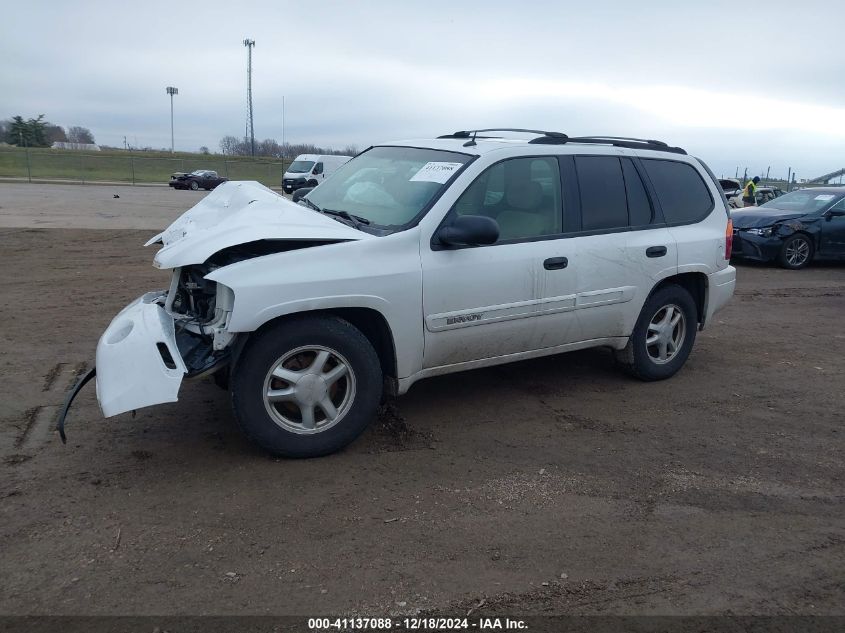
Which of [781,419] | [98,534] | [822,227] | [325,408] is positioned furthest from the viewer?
[822,227]

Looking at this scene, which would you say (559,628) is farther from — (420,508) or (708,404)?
(708,404)

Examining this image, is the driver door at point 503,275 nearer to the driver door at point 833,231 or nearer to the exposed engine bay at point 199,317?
the exposed engine bay at point 199,317

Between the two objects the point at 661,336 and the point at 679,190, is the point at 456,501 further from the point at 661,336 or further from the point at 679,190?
the point at 679,190

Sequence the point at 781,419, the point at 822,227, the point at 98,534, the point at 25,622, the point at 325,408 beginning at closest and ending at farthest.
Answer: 1. the point at 25,622
2. the point at 98,534
3. the point at 325,408
4. the point at 781,419
5. the point at 822,227

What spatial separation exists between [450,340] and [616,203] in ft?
6.04

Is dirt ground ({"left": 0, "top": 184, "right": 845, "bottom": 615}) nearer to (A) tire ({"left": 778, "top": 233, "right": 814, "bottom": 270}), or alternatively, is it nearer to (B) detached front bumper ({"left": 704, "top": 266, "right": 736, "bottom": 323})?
(B) detached front bumper ({"left": 704, "top": 266, "right": 736, "bottom": 323})

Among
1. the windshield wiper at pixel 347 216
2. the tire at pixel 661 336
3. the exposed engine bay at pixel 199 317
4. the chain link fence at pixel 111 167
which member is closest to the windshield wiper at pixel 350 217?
the windshield wiper at pixel 347 216

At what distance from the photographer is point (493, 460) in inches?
175

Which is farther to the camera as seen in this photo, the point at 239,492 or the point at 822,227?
the point at 822,227

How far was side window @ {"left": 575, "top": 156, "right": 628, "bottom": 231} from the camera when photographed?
5.38 metres

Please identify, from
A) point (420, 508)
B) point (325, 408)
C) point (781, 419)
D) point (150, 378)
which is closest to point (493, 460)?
point (420, 508)

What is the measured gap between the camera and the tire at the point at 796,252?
519 inches

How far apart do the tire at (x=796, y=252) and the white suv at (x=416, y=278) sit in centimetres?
796

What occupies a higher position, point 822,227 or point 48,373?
point 822,227
